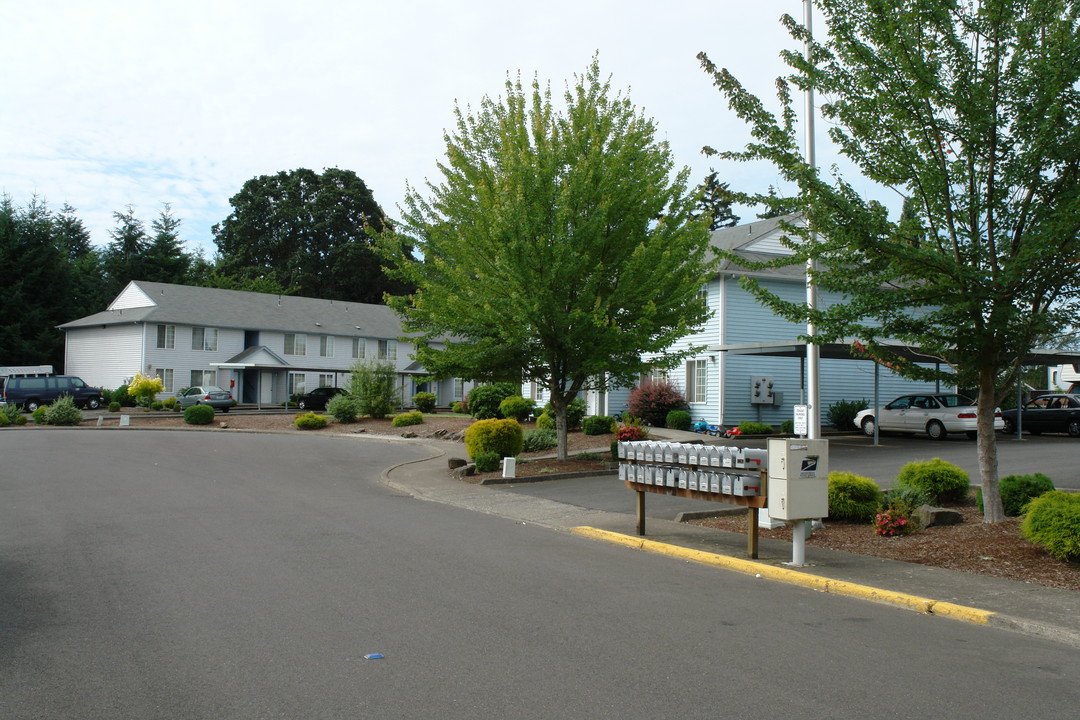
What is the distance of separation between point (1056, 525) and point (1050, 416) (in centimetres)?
2345

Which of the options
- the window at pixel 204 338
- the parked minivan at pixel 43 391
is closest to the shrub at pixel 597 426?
the parked minivan at pixel 43 391

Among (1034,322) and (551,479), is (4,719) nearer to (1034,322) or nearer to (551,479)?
(1034,322)

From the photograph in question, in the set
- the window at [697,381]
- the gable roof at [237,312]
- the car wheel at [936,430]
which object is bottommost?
the car wheel at [936,430]

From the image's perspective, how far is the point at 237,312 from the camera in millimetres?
55969

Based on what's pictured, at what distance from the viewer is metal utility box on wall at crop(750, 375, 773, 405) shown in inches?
1161

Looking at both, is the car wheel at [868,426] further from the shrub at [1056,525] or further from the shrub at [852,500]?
the shrub at [1056,525]

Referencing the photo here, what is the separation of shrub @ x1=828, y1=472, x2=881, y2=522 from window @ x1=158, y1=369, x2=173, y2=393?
47.5m

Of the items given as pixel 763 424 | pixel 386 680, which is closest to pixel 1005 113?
pixel 386 680

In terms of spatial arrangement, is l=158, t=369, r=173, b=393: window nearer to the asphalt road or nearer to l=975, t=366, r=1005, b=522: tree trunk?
the asphalt road

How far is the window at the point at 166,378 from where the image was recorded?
51.1 metres

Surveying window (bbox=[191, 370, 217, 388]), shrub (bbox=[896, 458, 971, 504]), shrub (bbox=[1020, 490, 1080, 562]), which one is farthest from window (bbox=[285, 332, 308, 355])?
shrub (bbox=[1020, 490, 1080, 562])

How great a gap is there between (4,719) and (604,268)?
15.0 metres

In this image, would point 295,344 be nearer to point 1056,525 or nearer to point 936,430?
point 936,430

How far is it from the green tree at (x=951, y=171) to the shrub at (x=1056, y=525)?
1.50 metres
